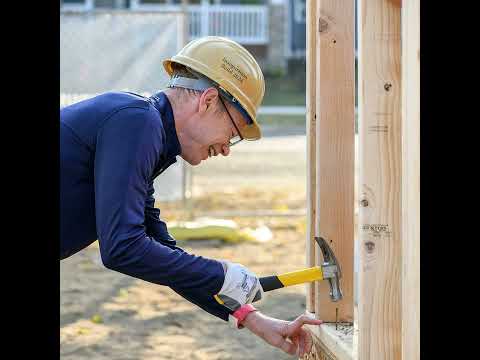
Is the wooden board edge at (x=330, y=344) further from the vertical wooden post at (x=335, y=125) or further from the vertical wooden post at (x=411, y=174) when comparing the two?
the vertical wooden post at (x=411, y=174)

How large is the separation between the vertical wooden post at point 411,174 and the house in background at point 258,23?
26.1 meters

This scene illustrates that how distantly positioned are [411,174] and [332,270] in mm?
1170

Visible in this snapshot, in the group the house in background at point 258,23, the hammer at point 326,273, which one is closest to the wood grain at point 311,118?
the hammer at point 326,273

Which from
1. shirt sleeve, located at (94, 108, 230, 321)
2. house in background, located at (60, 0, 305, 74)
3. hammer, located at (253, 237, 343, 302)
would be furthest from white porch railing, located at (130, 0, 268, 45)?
shirt sleeve, located at (94, 108, 230, 321)

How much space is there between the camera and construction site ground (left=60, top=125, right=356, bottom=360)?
17.5 ft

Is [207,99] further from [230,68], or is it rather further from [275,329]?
[275,329]

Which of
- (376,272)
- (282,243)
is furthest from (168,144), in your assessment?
(282,243)

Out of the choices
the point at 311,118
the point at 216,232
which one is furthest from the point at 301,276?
the point at 216,232

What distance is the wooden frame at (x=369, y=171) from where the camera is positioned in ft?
8.17

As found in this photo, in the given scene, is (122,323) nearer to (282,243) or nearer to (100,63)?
(282,243)

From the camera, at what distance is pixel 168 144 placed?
9.94ft

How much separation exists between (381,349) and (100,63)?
650 centimetres
